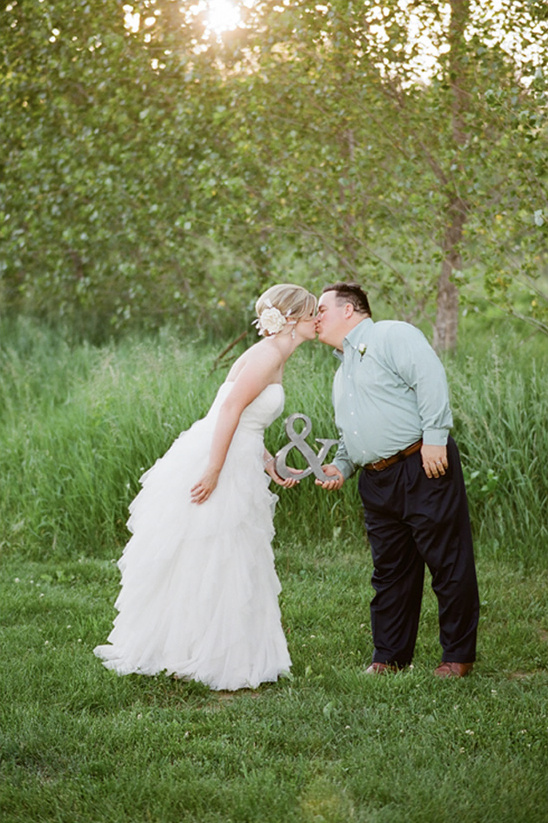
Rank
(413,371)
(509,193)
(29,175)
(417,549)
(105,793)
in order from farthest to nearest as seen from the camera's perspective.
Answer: (29,175) → (509,193) → (417,549) → (413,371) → (105,793)

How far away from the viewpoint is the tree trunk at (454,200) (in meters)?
7.43

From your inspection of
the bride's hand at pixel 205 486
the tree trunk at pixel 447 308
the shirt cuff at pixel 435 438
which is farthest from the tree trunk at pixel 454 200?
the bride's hand at pixel 205 486

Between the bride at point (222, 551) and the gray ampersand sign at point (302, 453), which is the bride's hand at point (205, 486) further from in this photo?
the gray ampersand sign at point (302, 453)

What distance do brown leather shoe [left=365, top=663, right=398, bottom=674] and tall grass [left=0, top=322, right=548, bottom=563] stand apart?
191cm

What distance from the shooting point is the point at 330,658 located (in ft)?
15.3

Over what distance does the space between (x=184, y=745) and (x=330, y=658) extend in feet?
3.87

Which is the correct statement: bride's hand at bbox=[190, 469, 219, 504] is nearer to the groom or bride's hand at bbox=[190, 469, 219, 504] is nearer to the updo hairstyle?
the groom

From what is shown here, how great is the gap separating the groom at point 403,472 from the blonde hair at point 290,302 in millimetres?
85

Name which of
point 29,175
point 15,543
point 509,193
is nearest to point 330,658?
point 15,543

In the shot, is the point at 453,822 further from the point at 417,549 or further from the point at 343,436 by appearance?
the point at 343,436

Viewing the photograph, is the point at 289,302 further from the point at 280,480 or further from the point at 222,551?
the point at 222,551

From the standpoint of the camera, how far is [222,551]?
439cm

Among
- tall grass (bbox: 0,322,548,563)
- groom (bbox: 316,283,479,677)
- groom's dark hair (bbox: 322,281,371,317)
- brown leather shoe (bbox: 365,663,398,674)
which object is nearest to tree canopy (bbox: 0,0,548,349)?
tall grass (bbox: 0,322,548,563)

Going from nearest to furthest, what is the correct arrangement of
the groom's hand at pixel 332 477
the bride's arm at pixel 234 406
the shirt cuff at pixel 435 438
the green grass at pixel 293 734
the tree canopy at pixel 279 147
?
the green grass at pixel 293 734 < the shirt cuff at pixel 435 438 < the bride's arm at pixel 234 406 < the groom's hand at pixel 332 477 < the tree canopy at pixel 279 147
